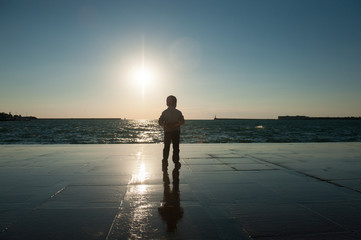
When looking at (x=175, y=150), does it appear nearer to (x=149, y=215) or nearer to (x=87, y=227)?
(x=149, y=215)

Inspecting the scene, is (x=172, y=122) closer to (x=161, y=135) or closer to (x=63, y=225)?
(x=63, y=225)

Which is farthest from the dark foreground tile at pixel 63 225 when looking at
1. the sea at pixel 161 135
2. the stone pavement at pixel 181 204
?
the sea at pixel 161 135

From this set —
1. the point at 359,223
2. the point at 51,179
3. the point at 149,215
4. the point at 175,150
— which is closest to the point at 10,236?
the point at 149,215

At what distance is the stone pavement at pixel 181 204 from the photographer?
2.46 metres

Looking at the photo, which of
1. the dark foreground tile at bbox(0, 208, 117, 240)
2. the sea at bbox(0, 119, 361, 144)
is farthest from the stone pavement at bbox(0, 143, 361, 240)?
the sea at bbox(0, 119, 361, 144)

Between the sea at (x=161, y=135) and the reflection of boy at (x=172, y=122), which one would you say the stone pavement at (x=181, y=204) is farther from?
the sea at (x=161, y=135)

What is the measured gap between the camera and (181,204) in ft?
10.9

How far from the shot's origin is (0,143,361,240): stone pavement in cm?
246

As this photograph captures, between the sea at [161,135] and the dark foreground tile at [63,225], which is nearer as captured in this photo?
the dark foreground tile at [63,225]

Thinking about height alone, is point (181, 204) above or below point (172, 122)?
below

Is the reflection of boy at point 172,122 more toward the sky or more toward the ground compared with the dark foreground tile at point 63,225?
more toward the sky

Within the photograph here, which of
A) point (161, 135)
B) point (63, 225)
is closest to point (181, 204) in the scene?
point (63, 225)

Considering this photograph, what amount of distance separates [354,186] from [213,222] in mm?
3113

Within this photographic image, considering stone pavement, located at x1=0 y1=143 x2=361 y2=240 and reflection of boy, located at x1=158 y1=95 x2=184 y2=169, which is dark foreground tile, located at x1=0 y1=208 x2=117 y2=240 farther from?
reflection of boy, located at x1=158 y1=95 x2=184 y2=169
